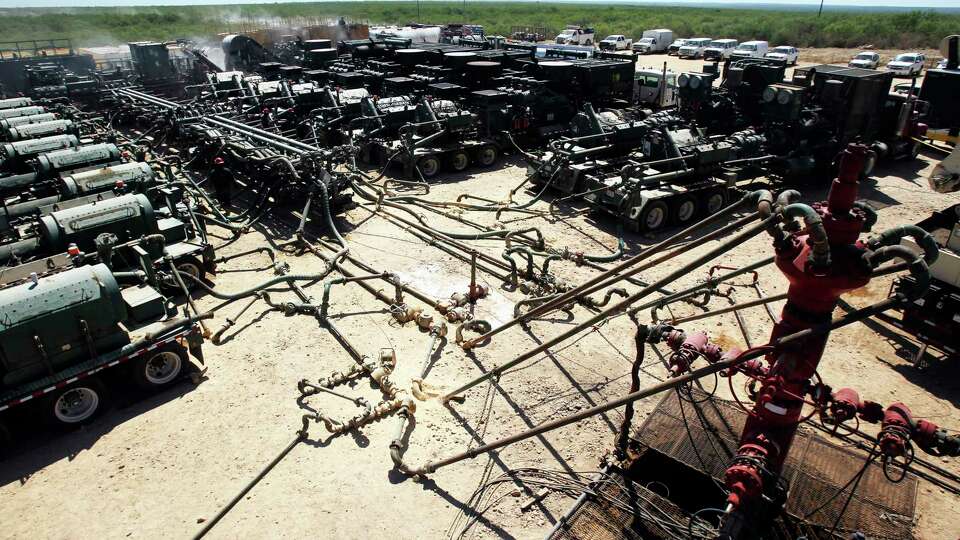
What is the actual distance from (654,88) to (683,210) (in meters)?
13.3

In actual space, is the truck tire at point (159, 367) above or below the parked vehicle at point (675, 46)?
below

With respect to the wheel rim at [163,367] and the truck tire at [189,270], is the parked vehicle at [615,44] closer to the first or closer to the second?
the truck tire at [189,270]

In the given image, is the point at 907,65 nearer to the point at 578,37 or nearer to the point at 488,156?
the point at 578,37

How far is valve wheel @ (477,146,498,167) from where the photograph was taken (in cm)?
2159

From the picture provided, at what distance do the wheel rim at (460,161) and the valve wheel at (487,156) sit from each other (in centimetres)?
64

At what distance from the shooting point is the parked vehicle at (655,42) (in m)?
58.7

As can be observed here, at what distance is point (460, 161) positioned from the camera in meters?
21.1

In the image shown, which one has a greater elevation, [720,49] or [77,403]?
[720,49]

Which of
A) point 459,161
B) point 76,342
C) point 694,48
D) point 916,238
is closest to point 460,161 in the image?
point 459,161

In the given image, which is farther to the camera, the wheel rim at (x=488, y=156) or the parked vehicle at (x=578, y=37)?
the parked vehicle at (x=578, y=37)

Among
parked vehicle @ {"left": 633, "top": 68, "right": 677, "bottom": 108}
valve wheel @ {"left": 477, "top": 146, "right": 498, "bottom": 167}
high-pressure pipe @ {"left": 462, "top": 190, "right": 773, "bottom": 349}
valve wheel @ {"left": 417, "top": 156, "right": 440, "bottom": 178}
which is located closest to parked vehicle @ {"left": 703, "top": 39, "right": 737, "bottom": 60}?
parked vehicle @ {"left": 633, "top": 68, "right": 677, "bottom": 108}

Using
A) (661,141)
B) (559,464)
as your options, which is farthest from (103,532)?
(661,141)

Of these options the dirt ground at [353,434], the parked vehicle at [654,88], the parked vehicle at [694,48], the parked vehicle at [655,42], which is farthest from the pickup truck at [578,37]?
the dirt ground at [353,434]

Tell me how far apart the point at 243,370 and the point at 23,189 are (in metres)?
11.3
